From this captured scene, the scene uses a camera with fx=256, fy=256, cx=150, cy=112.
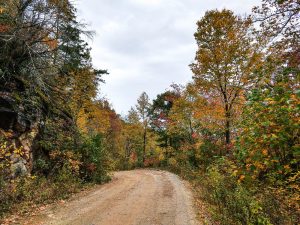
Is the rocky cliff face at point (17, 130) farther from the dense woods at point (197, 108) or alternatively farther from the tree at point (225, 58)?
the tree at point (225, 58)

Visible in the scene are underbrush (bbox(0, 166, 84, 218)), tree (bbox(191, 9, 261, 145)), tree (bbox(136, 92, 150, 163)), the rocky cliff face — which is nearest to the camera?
underbrush (bbox(0, 166, 84, 218))

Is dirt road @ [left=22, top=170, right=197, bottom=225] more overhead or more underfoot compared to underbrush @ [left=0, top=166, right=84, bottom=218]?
more underfoot

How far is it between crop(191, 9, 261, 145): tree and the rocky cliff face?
9.64 meters

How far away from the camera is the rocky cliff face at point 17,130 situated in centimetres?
1051

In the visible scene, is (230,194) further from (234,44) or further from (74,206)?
(234,44)

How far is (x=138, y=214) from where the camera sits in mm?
8562

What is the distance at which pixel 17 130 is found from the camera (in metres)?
11.5

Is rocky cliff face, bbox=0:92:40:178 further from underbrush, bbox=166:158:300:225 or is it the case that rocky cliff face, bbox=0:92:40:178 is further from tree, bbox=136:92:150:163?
tree, bbox=136:92:150:163

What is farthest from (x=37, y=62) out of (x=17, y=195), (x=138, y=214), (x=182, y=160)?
(x=182, y=160)

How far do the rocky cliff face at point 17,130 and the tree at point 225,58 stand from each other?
9637 millimetres

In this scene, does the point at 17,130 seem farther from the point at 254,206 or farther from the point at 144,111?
the point at 144,111

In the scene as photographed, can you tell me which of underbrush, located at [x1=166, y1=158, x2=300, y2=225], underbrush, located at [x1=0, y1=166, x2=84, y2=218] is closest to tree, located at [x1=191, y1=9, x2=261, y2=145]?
underbrush, located at [x1=166, y1=158, x2=300, y2=225]

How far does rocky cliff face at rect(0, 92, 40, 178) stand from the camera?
10508 millimetres

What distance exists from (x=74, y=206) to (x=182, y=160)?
1728 centimetres
